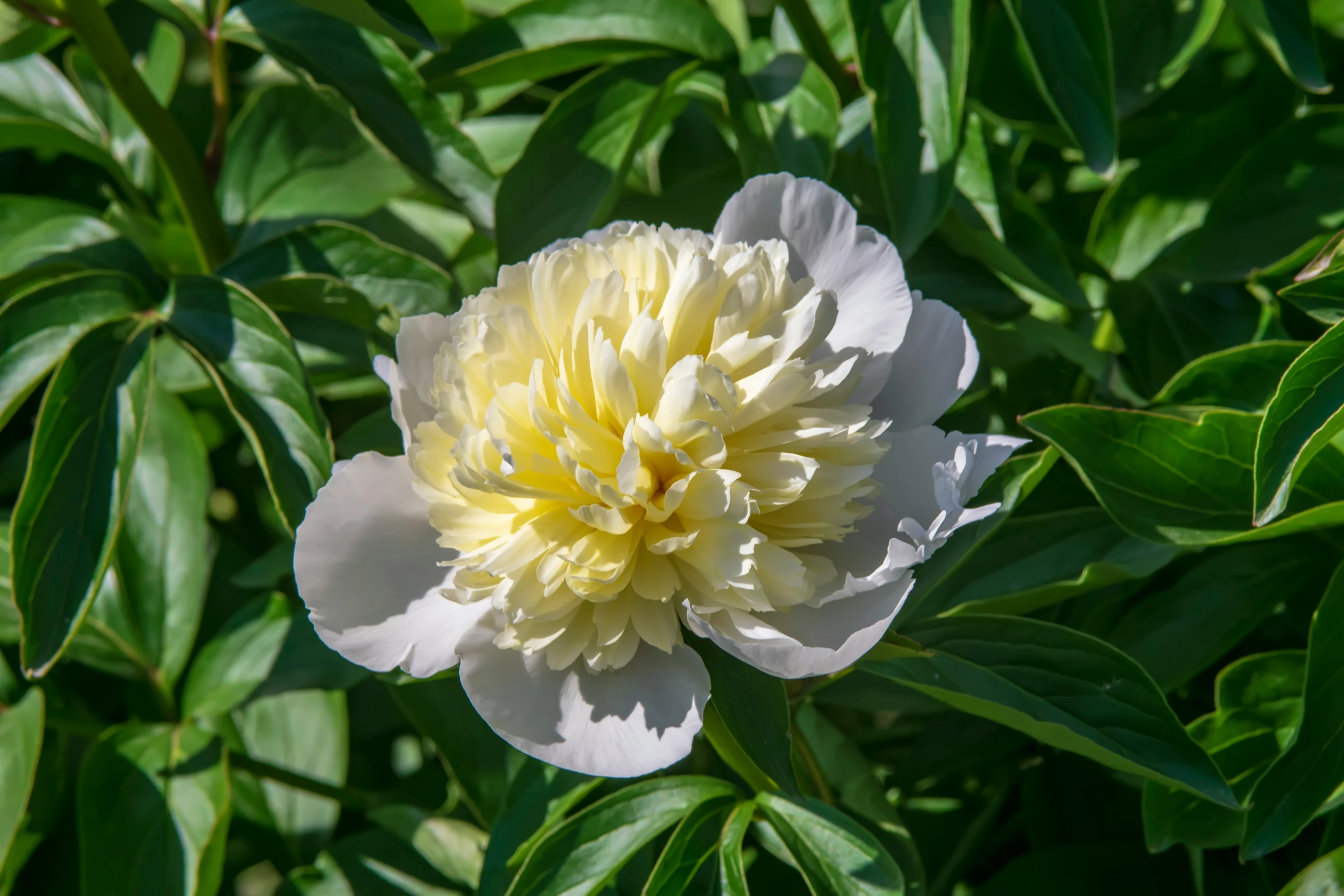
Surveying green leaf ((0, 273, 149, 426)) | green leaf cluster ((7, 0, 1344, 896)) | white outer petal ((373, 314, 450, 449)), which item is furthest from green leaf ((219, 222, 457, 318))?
white outer petal ((373, 314, 450, 449))

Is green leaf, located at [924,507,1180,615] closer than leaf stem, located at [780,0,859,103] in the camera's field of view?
Yes

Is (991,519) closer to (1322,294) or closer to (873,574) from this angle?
(873,574)

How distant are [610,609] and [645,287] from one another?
0.19 m

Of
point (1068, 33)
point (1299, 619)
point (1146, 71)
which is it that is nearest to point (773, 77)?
point (1068, 33)

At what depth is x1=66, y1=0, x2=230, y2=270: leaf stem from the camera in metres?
0.92

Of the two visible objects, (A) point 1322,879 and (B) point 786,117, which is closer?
(A) point 1322,879

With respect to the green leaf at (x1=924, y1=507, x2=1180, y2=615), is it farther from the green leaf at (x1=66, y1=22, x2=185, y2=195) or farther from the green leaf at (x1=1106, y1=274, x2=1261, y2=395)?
the green leaf at (x1=66, y1=22, x2=185, y2=195)

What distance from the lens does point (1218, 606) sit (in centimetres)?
85

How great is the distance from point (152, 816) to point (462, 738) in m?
0.28

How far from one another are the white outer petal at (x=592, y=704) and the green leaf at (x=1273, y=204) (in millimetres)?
656

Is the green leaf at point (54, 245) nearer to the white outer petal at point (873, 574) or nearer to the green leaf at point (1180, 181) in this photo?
the white outer petal at point (873, 574)

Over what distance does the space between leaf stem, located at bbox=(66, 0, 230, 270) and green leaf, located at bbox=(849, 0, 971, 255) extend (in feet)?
2.02

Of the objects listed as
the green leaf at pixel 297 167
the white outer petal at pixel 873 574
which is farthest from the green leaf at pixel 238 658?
the white outer petal at pixel 873 574

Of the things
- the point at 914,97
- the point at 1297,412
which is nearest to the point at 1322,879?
the point at 1297,412
